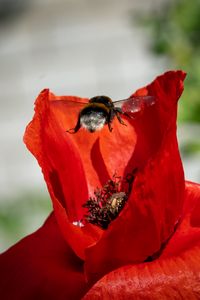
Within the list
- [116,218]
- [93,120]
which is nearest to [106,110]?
[93,120]

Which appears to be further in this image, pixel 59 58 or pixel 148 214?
pixel 59 58

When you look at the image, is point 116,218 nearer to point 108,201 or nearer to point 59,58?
point 108,201

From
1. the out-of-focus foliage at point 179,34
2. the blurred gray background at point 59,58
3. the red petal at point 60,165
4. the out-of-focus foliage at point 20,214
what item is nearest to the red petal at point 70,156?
the red petal at point 60,165

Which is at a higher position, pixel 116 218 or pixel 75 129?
pixel 75 129

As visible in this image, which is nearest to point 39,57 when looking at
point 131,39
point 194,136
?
point 131,39

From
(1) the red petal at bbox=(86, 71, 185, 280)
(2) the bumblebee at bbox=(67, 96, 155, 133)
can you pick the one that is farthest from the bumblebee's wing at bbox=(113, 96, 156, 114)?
(1) the red petal at bbox=(86, 71, 185, 280)

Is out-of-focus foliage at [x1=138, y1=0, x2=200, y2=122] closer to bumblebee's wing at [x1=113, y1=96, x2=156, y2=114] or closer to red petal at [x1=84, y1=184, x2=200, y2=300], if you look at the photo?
bumblebee's wing at [x1=113, y1=96, x2=156, y2=114]

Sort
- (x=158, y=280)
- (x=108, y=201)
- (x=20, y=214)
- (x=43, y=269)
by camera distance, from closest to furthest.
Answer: (x=158, y=280) → (x=43, y=269) → (x=108, y=201) → (x=20, y=214)

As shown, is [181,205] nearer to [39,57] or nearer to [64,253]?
[64,253]
